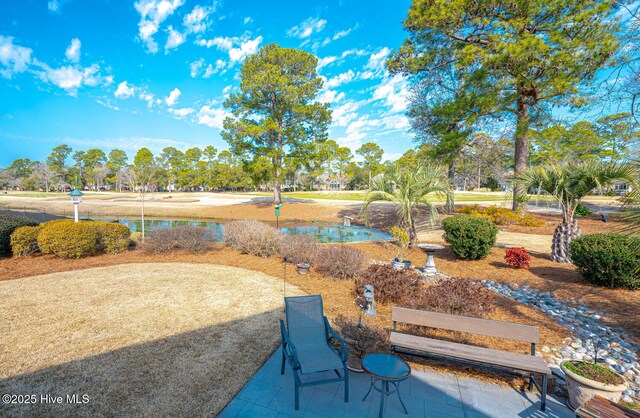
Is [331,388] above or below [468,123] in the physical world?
below

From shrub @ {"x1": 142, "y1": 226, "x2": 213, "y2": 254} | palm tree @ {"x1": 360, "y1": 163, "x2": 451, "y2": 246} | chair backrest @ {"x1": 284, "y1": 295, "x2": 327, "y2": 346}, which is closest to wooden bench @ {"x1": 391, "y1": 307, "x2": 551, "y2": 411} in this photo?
chair backrest @ {"x1": 284, "y1": 295, "x2": 327, "y2": 346}

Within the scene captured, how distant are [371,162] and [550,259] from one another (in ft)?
239

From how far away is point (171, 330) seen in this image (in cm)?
513

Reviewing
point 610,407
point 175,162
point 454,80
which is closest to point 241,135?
point 454,80

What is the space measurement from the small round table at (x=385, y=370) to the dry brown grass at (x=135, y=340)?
1.80 meters

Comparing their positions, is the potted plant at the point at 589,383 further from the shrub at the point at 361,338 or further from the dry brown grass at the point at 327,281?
the shrub at the point at 361,338

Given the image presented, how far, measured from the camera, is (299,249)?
965cm

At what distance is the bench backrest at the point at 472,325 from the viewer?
3838 millimetres

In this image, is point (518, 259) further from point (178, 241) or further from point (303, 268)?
point (178, 241)

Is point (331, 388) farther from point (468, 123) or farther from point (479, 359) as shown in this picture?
point (468, 123)

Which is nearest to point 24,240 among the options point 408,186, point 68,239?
point 68,239

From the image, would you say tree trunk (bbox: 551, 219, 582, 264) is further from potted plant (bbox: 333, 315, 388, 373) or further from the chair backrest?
the chair backrest

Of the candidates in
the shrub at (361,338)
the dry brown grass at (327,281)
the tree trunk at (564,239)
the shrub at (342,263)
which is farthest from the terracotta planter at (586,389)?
the tree trunk at (564,239)

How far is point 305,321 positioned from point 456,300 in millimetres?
3088
